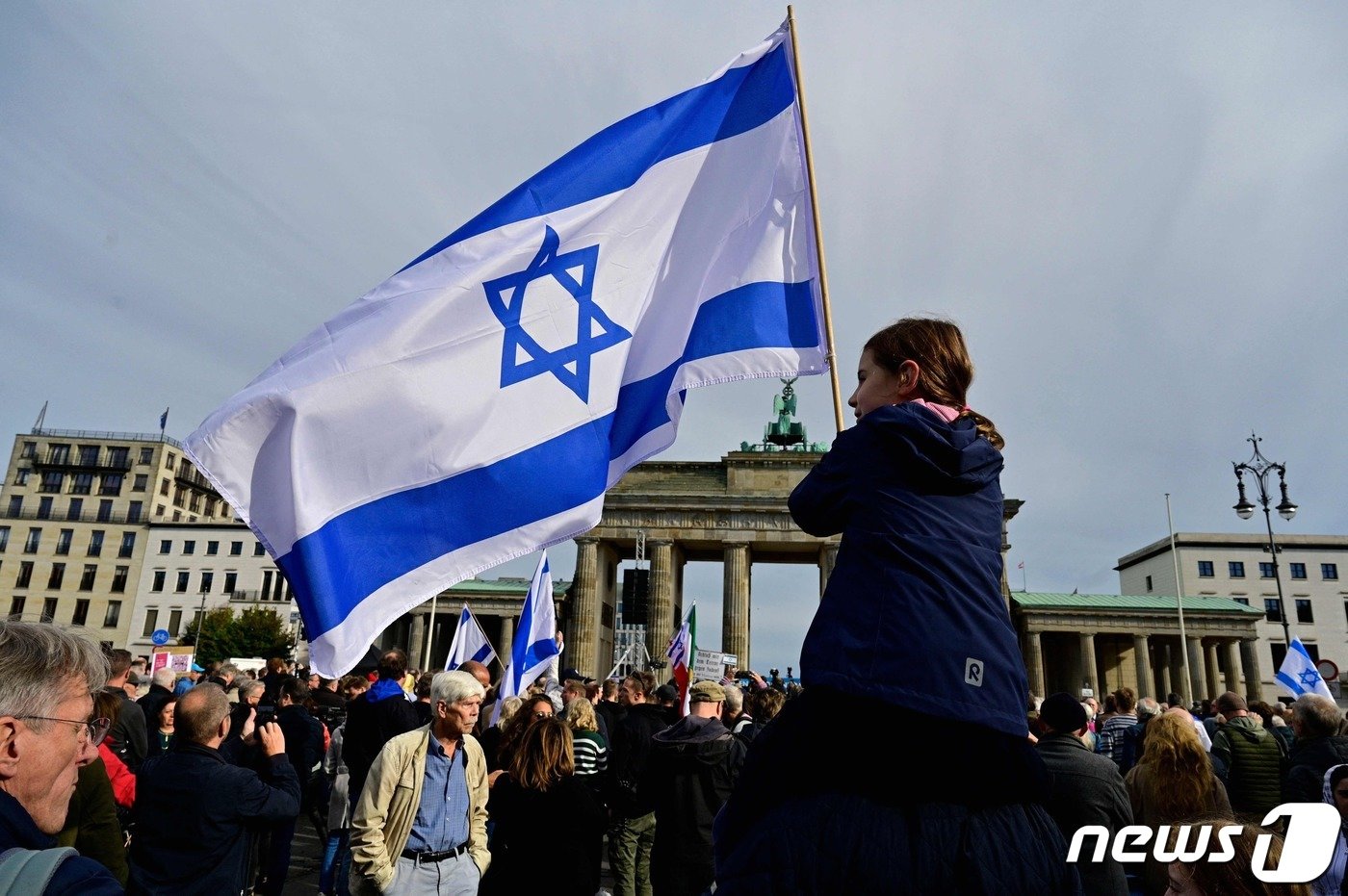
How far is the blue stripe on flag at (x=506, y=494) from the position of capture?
12.5 ft

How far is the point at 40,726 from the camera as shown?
225 cm

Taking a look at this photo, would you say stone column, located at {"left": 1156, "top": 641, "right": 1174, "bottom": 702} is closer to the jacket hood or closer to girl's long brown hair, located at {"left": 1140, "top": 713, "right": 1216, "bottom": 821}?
girl's long brown hair, located at {"left": 1140, "top": 713, "right": 1216, "bottom": 821}

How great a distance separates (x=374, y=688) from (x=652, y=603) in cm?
4343

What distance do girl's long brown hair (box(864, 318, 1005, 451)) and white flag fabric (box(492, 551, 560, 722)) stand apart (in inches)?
319

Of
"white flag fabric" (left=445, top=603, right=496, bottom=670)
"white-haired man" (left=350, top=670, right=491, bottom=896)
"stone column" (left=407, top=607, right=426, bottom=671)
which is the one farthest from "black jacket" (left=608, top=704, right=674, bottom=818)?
"stone column" (left=407, top=607, right=426, bottom=671)

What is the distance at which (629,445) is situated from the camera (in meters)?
4.86

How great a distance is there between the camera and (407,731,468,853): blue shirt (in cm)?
512

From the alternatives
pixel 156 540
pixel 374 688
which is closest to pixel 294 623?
pixel 156 540

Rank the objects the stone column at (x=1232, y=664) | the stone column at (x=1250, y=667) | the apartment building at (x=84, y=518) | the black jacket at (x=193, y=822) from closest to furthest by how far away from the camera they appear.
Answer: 1. the black jacket at (x=193, y=822)
2. the stone column at (x=1232, y=664)
3. the stone column at (x=1250, y=667)
4. the apartment building at (x=84, y=518)

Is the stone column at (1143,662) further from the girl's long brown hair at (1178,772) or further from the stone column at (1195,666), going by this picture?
the girl's long brown hair at (1178,772)

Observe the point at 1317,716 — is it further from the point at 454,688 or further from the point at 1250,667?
the point at 1250,667

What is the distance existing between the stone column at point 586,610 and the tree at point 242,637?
26636mm

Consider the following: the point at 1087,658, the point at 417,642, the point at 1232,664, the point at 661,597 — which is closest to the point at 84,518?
the point at 417,642

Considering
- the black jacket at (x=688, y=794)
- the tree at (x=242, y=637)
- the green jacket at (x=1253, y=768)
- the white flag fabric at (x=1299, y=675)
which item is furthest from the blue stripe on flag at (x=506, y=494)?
the tree at (x=242, y=637)
